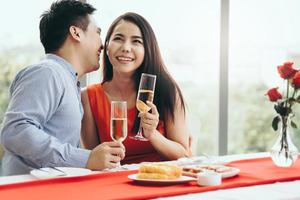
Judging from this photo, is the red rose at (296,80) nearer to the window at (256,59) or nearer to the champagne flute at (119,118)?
the champagne flute at (119,118)

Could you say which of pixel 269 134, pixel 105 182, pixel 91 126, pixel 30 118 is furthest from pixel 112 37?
pixel 269 134

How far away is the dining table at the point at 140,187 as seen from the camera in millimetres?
1589

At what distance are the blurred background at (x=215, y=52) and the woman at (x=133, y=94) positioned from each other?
81 cm

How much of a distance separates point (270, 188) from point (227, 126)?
2344 millimetres

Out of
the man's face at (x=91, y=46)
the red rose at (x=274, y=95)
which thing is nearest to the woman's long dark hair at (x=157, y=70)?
the man's face at (x=91, y=46)

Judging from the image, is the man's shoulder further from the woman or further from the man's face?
the woman

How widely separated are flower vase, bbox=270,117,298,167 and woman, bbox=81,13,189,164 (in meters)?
0.66

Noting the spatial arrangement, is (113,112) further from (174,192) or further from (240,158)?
(240,158)

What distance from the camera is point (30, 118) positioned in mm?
2070

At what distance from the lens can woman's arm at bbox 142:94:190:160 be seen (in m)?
2.55

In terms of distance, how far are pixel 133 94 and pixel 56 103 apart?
2.06ft

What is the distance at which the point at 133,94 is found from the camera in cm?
278

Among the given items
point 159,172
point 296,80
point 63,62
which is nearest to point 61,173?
point 159,172

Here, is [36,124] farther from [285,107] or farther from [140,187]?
[285,107]
